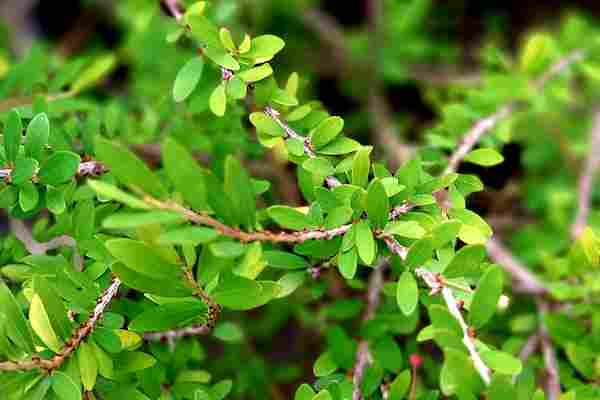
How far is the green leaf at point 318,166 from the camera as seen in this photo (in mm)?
777

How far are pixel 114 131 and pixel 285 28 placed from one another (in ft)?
3.70

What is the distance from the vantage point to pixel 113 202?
86 centimetres

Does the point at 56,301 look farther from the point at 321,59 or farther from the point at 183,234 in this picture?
the point at 321,59

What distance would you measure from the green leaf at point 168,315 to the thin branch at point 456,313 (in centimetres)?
25

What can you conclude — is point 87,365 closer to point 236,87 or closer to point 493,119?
point 236,87

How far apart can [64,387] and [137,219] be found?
0.23m

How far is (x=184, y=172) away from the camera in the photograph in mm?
616

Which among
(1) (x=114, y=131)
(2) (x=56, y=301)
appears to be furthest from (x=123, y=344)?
(1) (x=114, y=131)

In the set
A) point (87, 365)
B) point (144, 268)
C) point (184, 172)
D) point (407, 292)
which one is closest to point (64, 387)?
point (87, 365)

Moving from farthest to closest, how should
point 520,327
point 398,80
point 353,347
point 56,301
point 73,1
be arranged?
point 73,1
point 398,80
point 520,327
point 353,347
point 56,301

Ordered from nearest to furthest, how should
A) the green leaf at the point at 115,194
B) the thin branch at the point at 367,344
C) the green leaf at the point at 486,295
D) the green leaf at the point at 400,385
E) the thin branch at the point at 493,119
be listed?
1. the green leaf at the point at 115,194
2. the green leaf at the point at 486,295
3. the green leaf at the point at 400,385
4. the thin branch at the point at 367,344
5. the thin branch at the point at 493,119

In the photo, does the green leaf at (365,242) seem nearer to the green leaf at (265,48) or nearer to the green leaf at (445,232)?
the green leaf at (445,232)

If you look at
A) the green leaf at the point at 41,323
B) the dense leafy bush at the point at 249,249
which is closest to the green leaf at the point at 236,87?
the dense leafy bush at the point at 249,249

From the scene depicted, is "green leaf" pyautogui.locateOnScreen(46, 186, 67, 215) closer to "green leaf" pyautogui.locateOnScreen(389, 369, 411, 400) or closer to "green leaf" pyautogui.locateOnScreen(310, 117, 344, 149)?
"green leaf" pyautogui.locateOnScreen(310, 117, 344, 149)
